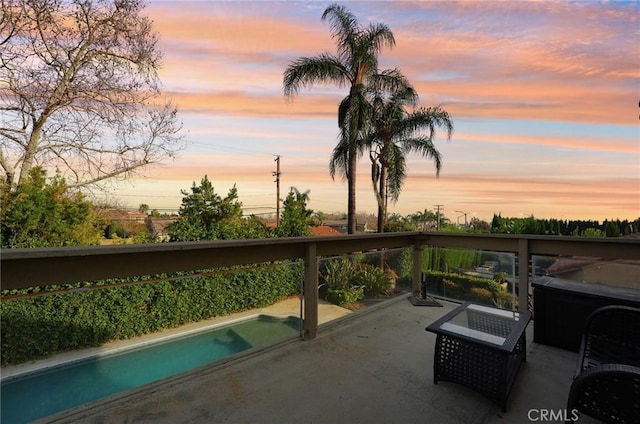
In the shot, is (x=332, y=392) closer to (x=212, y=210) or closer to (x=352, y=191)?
(x=212, y=210)

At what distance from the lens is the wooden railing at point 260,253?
1.93 m

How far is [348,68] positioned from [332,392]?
10.9m

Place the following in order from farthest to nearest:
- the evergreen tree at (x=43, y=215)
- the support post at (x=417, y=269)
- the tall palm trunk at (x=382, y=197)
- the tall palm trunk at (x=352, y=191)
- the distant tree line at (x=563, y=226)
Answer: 1. the distant tree line at (x=563, y=226)
2. the tall palm trunk at (x=382, y=197)
3. the tall palm trunk at (x=352, y=191)
4. the evergreen tree at (x=43, y=215)
5. the support post at (x=417, y=269)

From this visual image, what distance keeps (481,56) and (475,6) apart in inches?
45.9

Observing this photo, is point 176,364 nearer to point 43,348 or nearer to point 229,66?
point 43,348

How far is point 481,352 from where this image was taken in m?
2.35

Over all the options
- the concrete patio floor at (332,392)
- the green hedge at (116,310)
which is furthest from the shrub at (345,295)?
the concrete patio floor at (332,392)

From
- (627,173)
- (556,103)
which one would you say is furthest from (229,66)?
(627,173)

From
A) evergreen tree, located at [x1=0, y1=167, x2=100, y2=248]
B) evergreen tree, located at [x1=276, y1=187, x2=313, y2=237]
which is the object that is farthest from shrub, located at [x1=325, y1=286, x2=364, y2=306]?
evergreen tree, located at [x1=0, y1=167, x2=100, y2=248]

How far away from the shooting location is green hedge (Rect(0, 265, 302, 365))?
5543 millimetres

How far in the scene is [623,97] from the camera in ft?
19.7

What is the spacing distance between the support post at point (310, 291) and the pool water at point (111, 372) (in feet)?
0.71

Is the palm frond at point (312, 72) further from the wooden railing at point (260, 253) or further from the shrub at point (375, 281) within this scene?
the wooden railing at point (260, 253)

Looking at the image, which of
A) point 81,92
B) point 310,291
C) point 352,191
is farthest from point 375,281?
point 81,92
